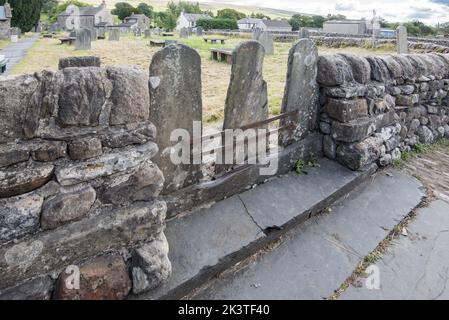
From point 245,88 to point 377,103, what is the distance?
1.98 metres

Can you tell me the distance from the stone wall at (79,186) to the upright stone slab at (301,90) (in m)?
1.83

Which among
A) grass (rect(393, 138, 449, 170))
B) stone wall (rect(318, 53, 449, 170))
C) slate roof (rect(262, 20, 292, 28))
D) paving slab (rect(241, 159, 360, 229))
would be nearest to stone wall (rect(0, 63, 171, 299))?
paving slab (rect(241, 159, 360, 229))

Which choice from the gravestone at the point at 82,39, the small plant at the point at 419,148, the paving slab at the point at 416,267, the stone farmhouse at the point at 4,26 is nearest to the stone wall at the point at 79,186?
the paving slab at the point at 416,267

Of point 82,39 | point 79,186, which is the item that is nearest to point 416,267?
point 79,186

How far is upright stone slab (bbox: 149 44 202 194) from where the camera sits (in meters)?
2.30

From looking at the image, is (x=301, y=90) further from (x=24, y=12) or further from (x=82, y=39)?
(x=24, y=12)

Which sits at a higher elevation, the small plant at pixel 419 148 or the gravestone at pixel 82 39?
the gravestone at pixel 82 39

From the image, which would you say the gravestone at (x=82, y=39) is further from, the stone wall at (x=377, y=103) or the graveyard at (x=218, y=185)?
the stone wall at (x=377, y=103)

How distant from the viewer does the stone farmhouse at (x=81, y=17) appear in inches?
2026

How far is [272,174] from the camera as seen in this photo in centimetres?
338

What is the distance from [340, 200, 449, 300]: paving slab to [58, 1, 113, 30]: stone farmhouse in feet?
179

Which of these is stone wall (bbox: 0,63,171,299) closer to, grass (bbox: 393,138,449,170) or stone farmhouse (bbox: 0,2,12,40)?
grass (bbox: 393,138,449,170)
